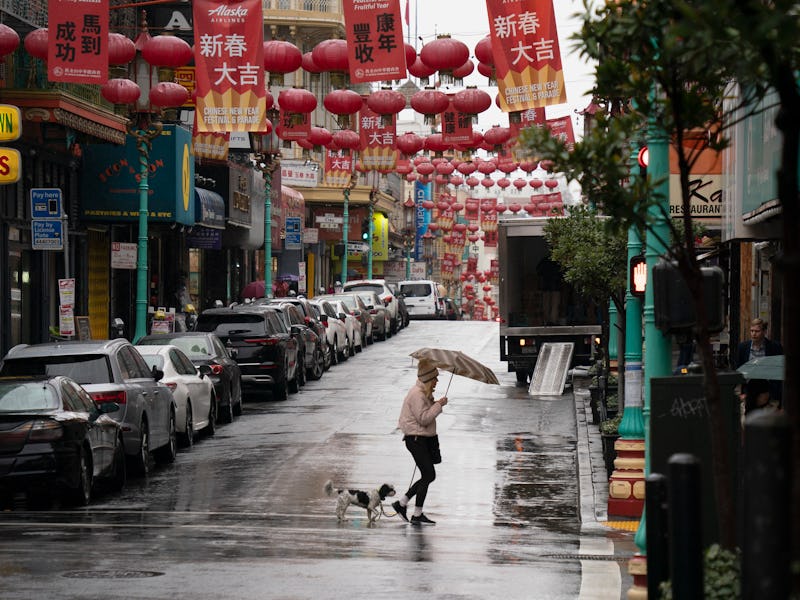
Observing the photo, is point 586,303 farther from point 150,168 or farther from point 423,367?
point 423,367

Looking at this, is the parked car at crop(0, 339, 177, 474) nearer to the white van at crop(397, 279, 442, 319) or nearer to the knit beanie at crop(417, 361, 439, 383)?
the knit beanie at crop(417, 361, 439, 383)

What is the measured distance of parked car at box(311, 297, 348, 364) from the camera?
134 feet

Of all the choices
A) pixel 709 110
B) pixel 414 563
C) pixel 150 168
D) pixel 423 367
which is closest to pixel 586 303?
pixel 150 168

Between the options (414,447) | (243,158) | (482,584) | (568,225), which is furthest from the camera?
(243,158)

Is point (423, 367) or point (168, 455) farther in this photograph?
point (168, 455)

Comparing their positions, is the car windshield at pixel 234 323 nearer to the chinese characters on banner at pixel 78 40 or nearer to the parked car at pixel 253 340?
the parked car at pixel 253 340

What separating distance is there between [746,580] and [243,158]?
49774mm

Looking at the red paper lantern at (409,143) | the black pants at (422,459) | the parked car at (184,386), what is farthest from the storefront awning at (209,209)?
the black pants at (422,459)

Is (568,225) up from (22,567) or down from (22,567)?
up

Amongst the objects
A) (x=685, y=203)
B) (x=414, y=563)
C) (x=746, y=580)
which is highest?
(x=685, y=203)

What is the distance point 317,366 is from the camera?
36.5 metres

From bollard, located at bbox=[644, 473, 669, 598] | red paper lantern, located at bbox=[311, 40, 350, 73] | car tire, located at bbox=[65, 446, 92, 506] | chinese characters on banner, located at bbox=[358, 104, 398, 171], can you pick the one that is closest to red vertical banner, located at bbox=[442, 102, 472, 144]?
chinese characters on banner, located at bbox=[358, 104, 398, 171]

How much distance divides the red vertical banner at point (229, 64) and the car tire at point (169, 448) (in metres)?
6.17

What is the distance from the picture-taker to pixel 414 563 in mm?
12867
